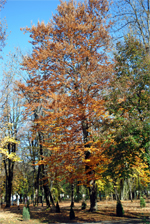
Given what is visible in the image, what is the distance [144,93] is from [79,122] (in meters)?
5.77

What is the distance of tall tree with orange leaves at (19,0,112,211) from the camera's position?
43.2ft

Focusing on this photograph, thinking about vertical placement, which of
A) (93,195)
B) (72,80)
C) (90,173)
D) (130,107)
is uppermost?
(72,80)

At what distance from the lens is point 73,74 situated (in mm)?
15008

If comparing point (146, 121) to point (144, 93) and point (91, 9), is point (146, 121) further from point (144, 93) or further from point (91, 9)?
point (91, 9)

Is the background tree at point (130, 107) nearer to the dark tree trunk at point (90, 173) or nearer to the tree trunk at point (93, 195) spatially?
the dark tree trunk at point (90, 173)

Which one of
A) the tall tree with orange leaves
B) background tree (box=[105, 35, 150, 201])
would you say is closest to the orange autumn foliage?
the tall tree with orange leaves

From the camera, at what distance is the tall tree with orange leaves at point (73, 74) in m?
13.2

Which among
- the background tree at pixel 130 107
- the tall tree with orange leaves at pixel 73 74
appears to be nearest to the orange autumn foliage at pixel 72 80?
the tall tree with orange leaves at pixel 73 74

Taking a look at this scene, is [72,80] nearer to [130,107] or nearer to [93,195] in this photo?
[130,107]

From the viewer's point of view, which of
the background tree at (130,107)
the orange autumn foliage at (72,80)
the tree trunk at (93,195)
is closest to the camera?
the background tree at (130,107)

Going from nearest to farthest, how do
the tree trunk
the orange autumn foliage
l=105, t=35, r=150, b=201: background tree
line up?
l=105, t=35, r=150, b=201: background tree → the orange autumn foliage → the tree trunk

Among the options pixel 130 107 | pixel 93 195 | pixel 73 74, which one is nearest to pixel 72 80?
pixel 73 74

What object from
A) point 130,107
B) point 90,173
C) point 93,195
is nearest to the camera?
point 130,107

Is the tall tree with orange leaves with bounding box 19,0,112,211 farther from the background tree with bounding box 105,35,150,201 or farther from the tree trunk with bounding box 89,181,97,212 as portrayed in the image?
the background tree with bounding box 105,35,150,201
